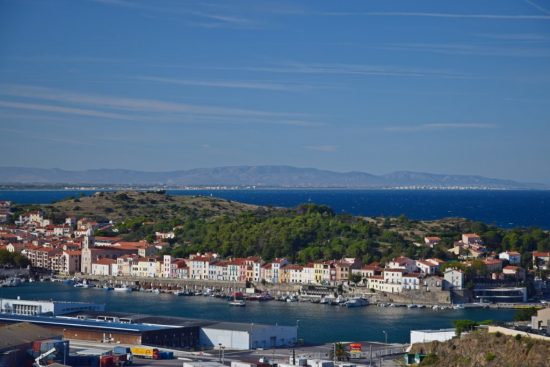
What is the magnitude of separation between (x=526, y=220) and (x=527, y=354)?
45.6 m

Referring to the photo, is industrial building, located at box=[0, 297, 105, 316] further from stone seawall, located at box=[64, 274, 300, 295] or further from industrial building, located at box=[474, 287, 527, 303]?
industrial building, located at box=[474, 287, 527, 303]

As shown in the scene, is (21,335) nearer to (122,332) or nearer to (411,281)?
(122,332)

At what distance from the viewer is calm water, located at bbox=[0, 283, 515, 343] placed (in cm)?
2542

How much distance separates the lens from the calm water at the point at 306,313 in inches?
1001

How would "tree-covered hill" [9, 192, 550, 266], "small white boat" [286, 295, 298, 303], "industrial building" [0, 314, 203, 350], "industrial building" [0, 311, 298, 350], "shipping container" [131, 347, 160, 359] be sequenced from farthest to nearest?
"tree-covered hill" [9, 192, 550, 266] → "small white boat" [286, 295, 298, 303] → "industrial building" [0, 311, 298, 350] → "industrial building" [0, 314, 203, 350] → "shipping container" [131, 347, 160, 359]

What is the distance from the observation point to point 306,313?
29.3m

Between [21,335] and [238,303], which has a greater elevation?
[238,303]

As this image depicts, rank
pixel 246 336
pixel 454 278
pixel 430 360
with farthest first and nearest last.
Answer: pixel 454 278 → pixel 246 336 → pixel 430 360

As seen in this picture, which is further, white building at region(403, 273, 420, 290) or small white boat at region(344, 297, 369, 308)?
white building at region(403, 273, 420, 290)

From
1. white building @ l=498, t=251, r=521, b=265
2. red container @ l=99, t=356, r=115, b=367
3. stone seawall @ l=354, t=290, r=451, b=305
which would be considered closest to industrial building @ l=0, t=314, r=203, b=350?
red container @ l=99, t=356, r=115, b=367

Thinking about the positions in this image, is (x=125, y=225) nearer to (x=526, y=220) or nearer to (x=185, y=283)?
(x=185, y=283)

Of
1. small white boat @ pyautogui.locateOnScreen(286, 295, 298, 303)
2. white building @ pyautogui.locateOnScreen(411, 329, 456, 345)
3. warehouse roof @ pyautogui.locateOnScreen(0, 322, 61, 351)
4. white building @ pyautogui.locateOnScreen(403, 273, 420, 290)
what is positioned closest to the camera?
warehouse roof @ pyautogui.locateOnScreen(0, 322, 61, 351)

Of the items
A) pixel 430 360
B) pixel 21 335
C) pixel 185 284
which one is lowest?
pixel 430 360

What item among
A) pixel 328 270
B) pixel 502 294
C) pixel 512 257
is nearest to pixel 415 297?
pixel 502 294
